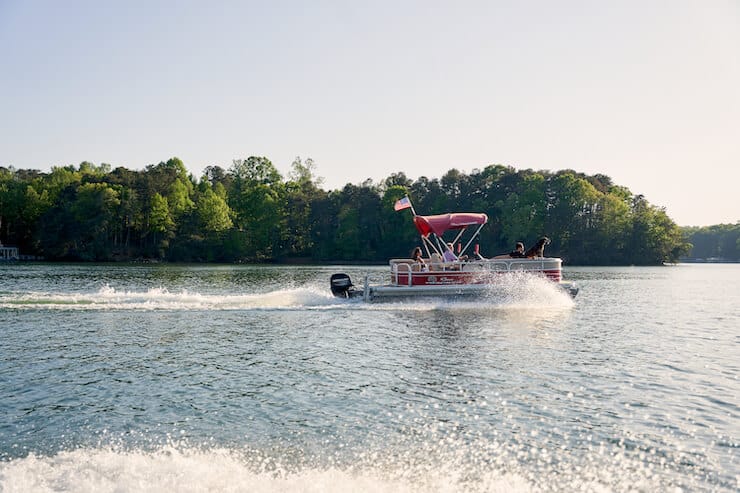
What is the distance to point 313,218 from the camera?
388 ft

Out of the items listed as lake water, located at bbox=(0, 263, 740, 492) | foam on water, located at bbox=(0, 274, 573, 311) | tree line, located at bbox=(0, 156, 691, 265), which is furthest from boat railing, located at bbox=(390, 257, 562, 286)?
tree line, located at bbox=(0, 156, 691, 265)

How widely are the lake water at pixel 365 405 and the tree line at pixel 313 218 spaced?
272 feet

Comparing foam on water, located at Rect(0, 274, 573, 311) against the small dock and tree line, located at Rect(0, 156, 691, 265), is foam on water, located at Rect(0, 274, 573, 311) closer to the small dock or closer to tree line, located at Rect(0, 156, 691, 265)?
tree line, located at Rect(0, 156, 691, 265)

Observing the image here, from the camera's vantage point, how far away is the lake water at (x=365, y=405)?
870cm

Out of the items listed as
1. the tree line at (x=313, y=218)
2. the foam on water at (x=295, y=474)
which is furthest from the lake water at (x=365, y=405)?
the tree line at (x=313, y=218)

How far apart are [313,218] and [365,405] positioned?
106926 millimetres

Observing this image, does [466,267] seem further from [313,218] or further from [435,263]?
[313,218]

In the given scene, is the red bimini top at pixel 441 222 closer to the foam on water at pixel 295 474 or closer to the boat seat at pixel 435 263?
the boat seat at pixel 435 263

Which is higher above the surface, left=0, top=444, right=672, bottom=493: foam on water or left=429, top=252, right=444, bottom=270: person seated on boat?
left=429, top=252, right=444, bottom=270: person seated on boat

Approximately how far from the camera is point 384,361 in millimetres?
16641

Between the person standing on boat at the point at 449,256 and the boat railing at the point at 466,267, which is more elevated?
the person standing on boat at the point at 449,256

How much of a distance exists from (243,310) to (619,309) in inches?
730

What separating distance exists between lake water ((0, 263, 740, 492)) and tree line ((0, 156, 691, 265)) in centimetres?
8284

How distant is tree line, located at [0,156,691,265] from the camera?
10350cm
